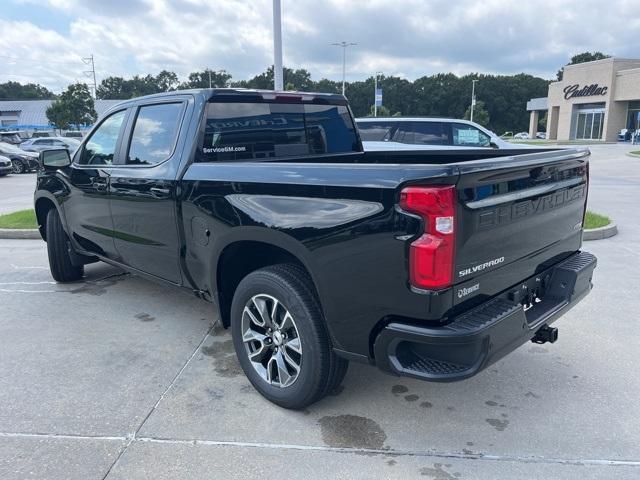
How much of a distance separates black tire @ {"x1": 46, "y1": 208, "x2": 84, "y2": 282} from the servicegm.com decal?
4.61 meters

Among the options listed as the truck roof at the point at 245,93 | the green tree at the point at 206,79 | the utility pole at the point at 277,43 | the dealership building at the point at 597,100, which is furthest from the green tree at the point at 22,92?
the truck roof at the point at 245,93

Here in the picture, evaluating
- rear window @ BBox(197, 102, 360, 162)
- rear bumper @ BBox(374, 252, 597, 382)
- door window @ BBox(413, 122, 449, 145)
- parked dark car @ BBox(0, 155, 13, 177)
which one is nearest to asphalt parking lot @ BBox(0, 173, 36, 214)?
parked dark car @ BBox(0, 155, 13, 177)

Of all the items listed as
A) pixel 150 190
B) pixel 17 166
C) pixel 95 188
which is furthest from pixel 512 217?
pixel 17 166

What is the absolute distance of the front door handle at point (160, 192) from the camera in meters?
3.80

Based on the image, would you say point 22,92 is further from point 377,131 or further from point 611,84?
point 377,131

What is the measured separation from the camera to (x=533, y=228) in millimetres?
3000

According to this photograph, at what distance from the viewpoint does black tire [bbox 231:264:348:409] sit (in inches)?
117

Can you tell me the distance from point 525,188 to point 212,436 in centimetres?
223

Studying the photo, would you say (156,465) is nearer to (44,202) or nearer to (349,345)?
(349,345)

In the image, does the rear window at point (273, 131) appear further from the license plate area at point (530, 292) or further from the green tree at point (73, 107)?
the green tree at point (73, 107)

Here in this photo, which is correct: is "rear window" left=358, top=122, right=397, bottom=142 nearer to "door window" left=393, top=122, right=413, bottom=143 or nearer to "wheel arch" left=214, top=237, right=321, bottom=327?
"door window" left=393, top=122, right=413, bottom=143

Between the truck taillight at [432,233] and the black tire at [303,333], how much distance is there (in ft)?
2.54

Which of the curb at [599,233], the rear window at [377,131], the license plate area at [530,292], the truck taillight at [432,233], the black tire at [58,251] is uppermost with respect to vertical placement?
the rear window at [377,131]

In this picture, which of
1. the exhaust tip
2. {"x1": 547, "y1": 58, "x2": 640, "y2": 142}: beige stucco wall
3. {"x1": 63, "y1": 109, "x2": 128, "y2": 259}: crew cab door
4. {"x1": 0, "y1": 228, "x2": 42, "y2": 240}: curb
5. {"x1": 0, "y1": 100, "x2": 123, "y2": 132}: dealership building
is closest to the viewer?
the exhaust tip
